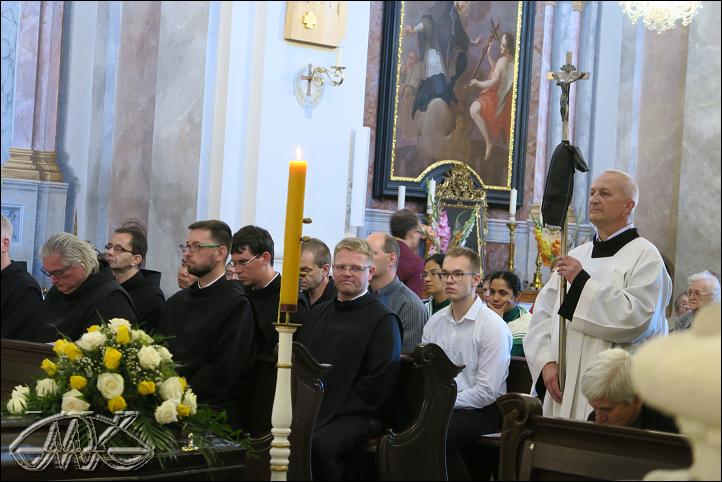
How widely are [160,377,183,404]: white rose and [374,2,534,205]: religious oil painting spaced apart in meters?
10.6

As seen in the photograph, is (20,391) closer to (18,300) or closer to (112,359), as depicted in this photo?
(112,359)

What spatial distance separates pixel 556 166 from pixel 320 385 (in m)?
1.52

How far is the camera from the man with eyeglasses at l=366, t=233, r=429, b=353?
6.61 meters

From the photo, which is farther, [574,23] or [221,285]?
[574,23]

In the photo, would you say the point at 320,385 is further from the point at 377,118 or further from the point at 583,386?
the point at 377,118

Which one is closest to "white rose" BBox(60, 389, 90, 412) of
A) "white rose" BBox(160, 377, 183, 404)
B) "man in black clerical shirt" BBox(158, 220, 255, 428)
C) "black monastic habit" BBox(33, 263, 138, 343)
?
"white rose" BBox(160, 377, 183, 404)

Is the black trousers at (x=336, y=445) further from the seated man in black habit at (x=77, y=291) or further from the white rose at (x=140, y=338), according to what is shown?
the white rose at (x=140, y=338)

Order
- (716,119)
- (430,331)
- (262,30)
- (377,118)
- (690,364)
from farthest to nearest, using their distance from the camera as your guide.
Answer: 1. (377,118)
2. (716,119)
3. (262,30)
4. (430,331)
5. (690,364)

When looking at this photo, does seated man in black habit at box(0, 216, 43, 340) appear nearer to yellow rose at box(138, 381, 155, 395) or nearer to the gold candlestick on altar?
yellow rose at box(138, 381, 155, 395)

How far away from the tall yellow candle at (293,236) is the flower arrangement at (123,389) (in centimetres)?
63

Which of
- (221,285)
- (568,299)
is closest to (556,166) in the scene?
(568,299)

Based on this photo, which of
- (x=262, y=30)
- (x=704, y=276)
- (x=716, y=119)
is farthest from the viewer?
(x=716, y=119)

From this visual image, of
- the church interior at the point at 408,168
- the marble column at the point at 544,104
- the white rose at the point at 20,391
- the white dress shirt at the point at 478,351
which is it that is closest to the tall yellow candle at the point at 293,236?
the church interior at the point at 408,168

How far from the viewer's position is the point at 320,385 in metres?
4.92
